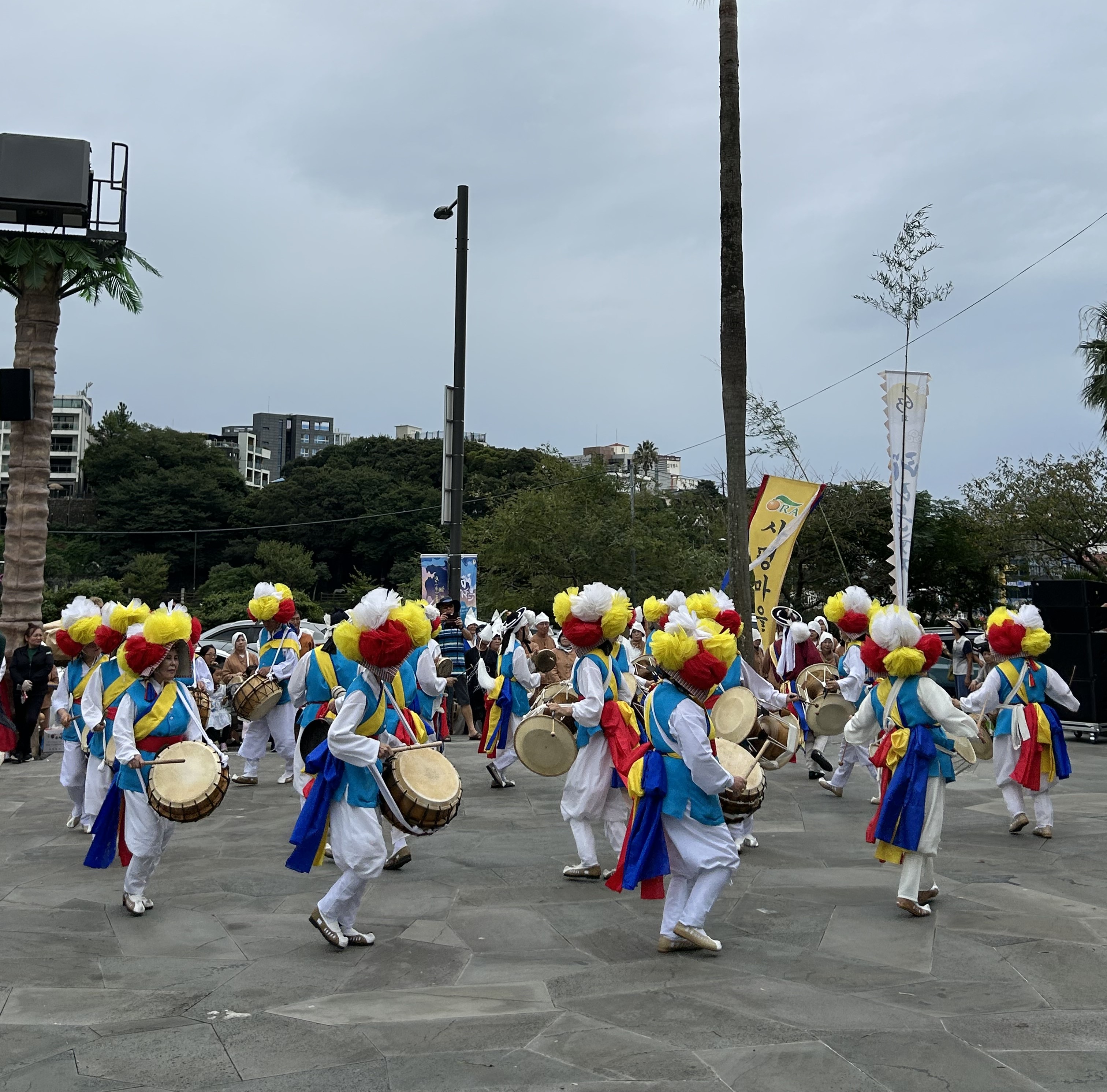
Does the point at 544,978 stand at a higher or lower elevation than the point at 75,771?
lower

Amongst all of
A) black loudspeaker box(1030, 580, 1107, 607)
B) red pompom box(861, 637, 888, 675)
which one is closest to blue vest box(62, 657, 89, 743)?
red pompom box(861, 637, 888, 675)

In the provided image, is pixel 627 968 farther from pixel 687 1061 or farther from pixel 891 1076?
pixel 891 1076

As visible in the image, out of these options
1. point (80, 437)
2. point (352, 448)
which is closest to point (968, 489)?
point (352, 448)

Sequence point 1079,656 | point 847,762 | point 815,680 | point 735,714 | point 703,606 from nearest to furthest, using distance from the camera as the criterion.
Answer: point 735,714 → point 703,606 → point 815,680 → point 847,762 → point 1079,656

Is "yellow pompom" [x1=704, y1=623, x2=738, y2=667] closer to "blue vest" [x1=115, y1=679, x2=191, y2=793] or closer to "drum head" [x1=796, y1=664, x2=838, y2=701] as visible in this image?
"blue vest" [x1=115, y1=679, x2=191, y2=793]

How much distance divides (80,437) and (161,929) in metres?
113

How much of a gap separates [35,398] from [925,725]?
1713 cm

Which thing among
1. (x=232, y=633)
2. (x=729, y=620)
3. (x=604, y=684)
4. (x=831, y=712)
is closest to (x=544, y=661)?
(x=831, y=712)

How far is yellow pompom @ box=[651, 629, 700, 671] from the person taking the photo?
6.23 meters

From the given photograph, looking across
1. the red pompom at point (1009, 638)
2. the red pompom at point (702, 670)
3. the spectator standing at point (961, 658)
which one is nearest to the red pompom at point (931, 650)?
the red pompom at point (702, 670)

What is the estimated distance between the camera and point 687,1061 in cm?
466

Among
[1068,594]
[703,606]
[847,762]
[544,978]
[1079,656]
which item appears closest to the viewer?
[544,978]

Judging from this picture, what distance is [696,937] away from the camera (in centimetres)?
614

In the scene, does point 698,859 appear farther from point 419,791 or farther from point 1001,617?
point 1001,617
